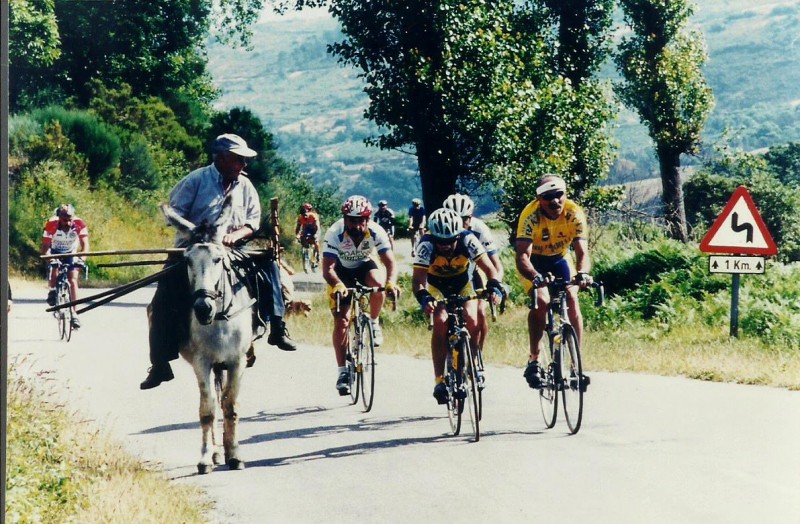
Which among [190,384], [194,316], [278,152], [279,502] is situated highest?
[278,152]

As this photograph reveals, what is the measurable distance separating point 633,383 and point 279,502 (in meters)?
5.42

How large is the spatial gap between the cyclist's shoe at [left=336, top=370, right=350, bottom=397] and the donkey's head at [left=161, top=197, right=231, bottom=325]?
10.4 feet

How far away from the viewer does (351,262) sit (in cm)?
1063

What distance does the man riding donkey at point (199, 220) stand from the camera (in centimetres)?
693

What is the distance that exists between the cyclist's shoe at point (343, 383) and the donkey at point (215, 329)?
2300 mm

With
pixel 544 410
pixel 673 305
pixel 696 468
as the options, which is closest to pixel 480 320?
pixel 544 410

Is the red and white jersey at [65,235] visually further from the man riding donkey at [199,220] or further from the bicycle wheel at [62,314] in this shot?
the man riding donkey at [199,220]

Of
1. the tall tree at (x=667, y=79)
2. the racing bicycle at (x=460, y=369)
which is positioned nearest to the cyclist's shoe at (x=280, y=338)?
the racing bicycle at (x=460, y=369)

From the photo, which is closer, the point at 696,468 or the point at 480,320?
the point at 696,468

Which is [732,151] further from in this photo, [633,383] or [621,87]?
[633,383]

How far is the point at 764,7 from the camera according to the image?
755cm

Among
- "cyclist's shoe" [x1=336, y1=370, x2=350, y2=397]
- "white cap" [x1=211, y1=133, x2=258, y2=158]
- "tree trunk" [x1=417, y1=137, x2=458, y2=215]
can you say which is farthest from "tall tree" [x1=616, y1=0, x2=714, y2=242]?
"white cap" [x1=211, y1=133, x2=258, y2=158]

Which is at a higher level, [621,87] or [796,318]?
[621,87]

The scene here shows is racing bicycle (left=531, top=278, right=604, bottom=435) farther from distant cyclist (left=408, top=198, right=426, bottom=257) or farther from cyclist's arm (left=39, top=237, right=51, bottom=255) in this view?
distant cyclist (left=408, top=198, right=426, bottom=257)
